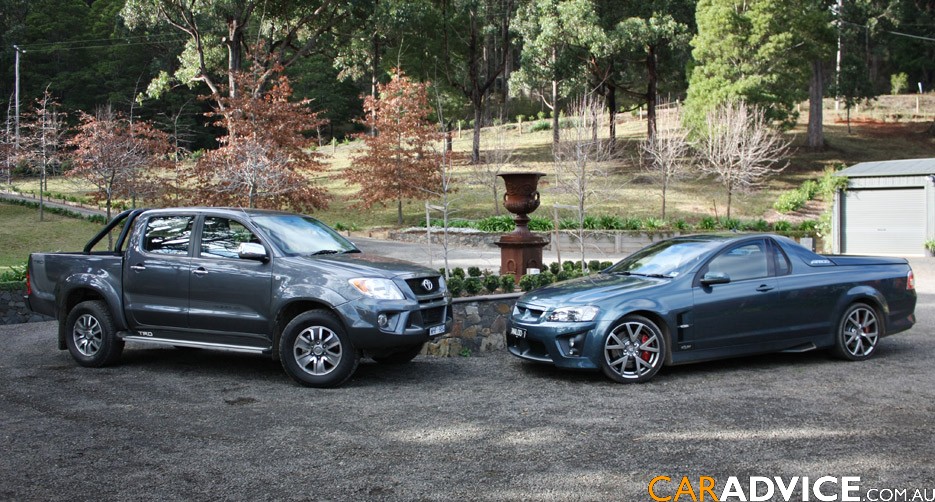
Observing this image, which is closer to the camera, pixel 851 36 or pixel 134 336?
pixel 134 336

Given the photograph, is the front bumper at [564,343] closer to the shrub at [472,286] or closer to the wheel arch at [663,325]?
the wheel arch at [663,325]

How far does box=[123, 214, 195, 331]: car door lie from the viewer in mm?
7867

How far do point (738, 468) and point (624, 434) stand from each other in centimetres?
97

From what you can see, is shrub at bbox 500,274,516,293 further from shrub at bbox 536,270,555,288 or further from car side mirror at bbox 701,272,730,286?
car side mirror at bbox 701,272,730,286

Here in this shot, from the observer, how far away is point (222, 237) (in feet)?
26.1

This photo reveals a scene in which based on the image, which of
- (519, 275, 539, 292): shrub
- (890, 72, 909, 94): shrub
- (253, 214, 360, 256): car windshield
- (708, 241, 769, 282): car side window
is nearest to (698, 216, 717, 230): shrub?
(519, 275, 539, 292): shrub

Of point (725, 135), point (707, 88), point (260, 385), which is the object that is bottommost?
point (260, 385)

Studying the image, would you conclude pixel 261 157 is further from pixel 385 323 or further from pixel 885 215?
pixel 885 215

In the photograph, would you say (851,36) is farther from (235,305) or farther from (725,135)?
(235,305)

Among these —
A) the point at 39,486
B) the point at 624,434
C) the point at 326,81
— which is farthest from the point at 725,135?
A: the point at 326,81

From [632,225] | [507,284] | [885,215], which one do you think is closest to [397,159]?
[632,225]

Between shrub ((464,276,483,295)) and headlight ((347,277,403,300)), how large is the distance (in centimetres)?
290

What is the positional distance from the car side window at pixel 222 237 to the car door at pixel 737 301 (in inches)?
175

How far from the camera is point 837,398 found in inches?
262
